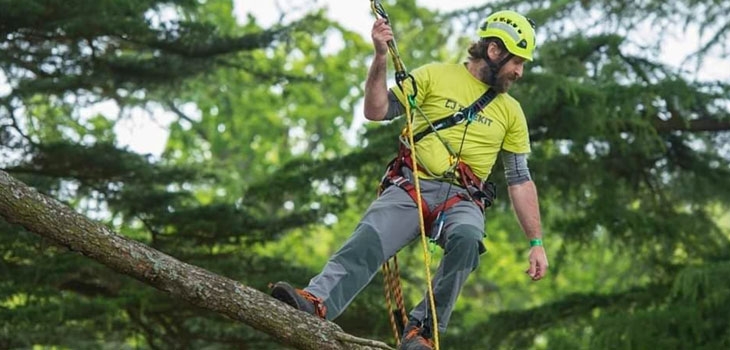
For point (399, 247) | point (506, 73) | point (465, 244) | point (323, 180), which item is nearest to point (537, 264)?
point (465, 244)

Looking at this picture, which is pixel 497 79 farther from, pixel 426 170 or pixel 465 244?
pixel 465 244

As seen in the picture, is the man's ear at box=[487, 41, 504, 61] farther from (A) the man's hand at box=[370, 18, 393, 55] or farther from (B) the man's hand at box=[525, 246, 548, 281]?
(B) the man's hand at box=[525, 246, 548, 281]

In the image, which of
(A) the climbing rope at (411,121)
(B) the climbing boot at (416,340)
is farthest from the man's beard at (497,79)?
(B) the climbing boot at (416,340)

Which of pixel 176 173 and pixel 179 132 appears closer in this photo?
pixel 176 173

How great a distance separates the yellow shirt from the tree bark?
109 centimetres

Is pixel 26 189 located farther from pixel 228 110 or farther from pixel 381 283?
pixel 228 110

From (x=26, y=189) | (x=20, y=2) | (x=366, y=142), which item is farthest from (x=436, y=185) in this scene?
(x=366, y=142)

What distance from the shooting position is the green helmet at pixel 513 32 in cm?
579

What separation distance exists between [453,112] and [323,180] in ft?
17.5

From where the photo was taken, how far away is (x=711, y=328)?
1045cm

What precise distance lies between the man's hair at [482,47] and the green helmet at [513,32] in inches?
0.7

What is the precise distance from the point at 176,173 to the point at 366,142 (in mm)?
1522

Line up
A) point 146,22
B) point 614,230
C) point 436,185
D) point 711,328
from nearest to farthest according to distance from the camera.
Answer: point 436,185 → point 146,22 → point 711,328 → point 614,230

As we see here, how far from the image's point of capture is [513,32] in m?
5.81
